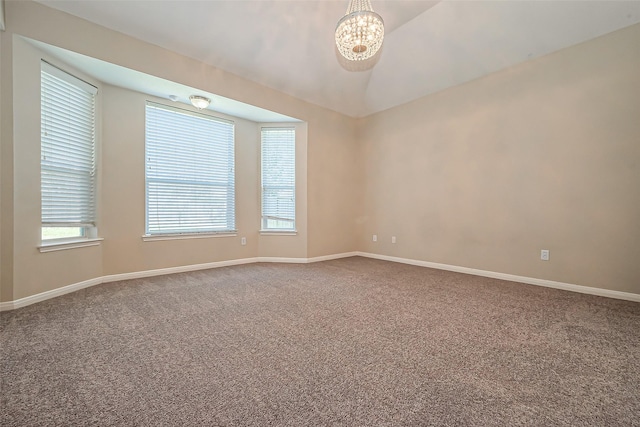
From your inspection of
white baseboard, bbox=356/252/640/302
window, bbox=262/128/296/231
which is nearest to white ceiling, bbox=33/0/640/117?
window, bbox=262/128/296/231

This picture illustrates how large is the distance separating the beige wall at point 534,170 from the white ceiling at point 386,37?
0.25 m

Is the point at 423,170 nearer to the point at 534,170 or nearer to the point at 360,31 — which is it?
the point at 534,170

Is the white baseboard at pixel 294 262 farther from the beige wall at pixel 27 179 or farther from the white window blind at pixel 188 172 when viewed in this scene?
the white window blind at pixel 188 172

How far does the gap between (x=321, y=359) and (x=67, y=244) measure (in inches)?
124

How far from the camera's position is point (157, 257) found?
375cm

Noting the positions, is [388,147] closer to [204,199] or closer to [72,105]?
[204,199]

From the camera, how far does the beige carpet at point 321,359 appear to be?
3.99 feet

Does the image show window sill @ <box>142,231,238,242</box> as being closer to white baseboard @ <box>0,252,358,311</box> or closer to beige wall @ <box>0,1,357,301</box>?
beige wall @ <box>0,1,357,301</box>

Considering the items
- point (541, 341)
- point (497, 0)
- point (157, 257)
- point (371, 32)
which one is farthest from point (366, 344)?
point (497, 0)

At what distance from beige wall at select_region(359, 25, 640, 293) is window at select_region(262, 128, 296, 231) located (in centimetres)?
192

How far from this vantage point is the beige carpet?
1215 mm

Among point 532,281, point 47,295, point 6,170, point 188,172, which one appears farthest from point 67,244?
point 532,281

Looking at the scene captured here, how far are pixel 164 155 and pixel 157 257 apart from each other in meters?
1.48

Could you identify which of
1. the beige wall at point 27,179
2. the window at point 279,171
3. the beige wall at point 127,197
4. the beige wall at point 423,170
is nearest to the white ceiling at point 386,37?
the beige wall at point 423,170
